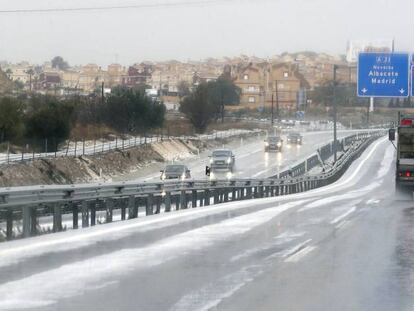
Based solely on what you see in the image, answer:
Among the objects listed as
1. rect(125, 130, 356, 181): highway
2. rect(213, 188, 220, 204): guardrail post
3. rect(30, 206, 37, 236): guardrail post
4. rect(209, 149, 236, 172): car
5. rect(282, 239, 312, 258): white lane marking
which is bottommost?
rect(125, 130, 356, 181): highway

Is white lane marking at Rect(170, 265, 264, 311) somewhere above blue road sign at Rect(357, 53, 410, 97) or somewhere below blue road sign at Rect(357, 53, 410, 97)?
below

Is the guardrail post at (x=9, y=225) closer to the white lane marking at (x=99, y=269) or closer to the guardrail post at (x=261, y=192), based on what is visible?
the white lane marking at (x=99, y=269)

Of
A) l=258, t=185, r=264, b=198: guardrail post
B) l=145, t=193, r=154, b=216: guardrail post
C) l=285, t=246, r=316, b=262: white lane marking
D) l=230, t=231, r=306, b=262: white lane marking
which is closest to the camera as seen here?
l=285, t=246, r=316, b=262: white lane marking

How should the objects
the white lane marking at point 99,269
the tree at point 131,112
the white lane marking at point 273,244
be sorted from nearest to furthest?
the white lane marking at point 99,269, the white lane marking at point 273,244, the tree at point 131,112

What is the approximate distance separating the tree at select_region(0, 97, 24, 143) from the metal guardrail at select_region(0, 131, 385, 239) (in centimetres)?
2972

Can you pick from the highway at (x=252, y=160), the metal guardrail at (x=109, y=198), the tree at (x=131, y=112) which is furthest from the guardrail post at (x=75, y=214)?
the tree at (x=131, y=112)

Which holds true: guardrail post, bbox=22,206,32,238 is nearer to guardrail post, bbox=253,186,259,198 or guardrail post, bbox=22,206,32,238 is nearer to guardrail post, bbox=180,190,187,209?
guardrail post, bbox=180,190,187,209

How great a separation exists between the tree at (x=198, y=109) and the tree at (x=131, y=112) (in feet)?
41.0

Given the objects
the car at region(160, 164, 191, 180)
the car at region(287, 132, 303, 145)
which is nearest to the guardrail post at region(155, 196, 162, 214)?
the car at region(160, 164, 191, 180)

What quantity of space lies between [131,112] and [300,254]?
81799 millimetres

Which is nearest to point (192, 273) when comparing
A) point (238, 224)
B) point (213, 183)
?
point (238, 224)

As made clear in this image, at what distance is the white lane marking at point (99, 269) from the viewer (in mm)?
10070

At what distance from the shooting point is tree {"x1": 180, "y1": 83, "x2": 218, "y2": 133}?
365 feet

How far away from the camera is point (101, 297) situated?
32.8ft
